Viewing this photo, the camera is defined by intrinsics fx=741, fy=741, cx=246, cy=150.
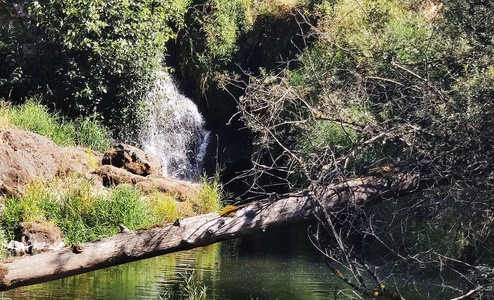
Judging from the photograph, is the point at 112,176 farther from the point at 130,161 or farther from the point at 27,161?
the point at 27,161

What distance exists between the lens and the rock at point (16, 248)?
35.7 ft

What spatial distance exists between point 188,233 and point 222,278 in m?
3.41

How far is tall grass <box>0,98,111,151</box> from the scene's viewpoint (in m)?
15.9

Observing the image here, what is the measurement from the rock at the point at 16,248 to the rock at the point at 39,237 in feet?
0.37

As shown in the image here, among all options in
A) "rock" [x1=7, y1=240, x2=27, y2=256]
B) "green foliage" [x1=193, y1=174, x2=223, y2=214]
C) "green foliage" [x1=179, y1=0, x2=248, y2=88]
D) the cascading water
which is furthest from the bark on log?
"green foliage" [x1=179, y1=0, x2=248, y2=88]

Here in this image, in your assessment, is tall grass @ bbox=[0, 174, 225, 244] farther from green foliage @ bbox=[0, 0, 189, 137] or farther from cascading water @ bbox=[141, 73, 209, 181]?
cascading water @ bbox=[141, 73, 209, 181]

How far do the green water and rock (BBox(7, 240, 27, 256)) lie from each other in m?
1.26

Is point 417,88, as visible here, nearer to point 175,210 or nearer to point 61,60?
point 175,210

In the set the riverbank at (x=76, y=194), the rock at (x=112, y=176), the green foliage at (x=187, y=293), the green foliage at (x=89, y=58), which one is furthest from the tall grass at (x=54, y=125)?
the green foliage at (x=187, y=293)

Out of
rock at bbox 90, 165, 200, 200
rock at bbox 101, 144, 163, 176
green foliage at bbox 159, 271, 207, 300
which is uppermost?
rock at bbox 101, 144, 163, 176

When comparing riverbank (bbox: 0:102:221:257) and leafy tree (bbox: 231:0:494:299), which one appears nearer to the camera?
leafy tree (bbox: 231:0:494:299)

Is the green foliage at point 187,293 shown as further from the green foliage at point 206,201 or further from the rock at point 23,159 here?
the green foliage at point 206,201

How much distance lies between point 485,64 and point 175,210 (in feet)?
25.8

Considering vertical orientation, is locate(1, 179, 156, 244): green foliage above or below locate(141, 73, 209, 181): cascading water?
below
